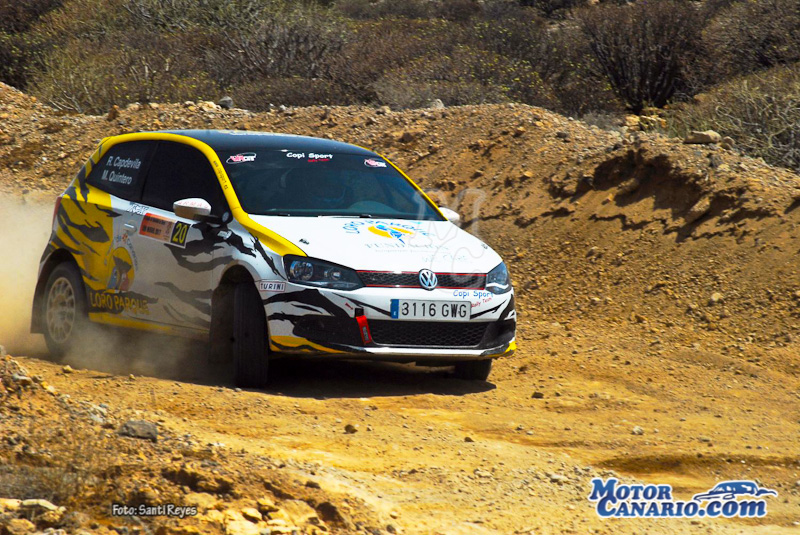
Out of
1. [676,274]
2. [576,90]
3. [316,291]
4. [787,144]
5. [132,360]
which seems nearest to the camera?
[316,291]

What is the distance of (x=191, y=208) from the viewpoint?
7.14 m

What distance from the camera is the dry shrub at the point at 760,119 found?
13008mm

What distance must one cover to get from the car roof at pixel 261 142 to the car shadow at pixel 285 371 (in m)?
1.52

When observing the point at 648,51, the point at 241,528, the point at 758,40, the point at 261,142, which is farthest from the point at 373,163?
the point at 758,40

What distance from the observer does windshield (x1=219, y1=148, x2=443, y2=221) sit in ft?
24.4

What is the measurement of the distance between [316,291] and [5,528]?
10.4 ft

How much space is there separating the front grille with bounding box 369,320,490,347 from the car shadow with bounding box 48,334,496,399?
0.46 metres

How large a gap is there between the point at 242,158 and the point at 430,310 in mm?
1920

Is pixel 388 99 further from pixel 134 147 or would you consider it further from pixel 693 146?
pixel 134 147

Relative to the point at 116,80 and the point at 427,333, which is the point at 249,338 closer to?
the point at 427,333

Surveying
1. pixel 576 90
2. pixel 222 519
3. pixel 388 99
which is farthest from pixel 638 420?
pixel 576 90

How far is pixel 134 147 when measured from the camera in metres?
8.29

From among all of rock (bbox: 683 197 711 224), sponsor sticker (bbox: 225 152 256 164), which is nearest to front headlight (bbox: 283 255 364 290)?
sponsor sticker (bbox: 225 152 256 164)

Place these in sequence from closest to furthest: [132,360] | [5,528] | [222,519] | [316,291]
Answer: [5,528]
[222,519]
[316,291]
[132,360]
